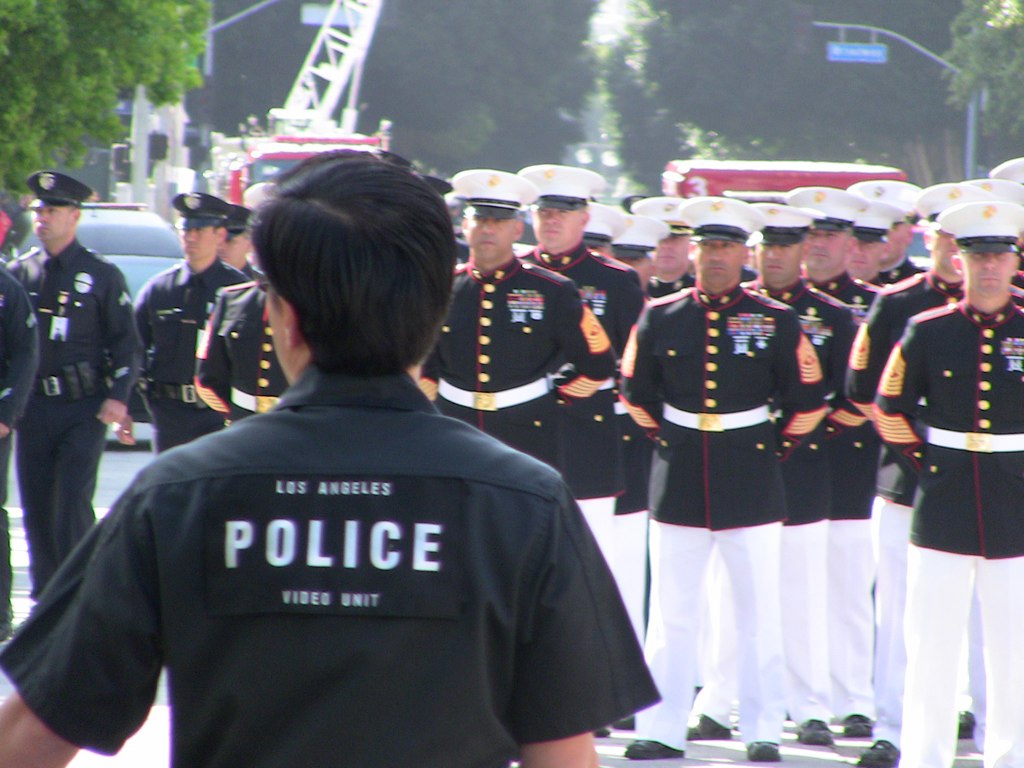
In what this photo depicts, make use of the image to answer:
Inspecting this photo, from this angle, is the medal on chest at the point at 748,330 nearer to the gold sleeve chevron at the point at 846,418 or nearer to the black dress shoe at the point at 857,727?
the gold sleeve chevron at the point at 846,418

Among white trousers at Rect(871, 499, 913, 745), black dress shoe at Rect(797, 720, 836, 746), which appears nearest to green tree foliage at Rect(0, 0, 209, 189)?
white trousers at Rect(871, 499, 913, 745)

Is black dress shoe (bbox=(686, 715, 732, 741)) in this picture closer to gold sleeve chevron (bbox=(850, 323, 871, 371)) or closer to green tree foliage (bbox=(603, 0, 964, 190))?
gold sleeve chevron (bbox=(850, 323, 871, 371))

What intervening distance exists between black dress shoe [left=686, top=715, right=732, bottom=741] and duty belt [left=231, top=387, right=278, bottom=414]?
7.39ft

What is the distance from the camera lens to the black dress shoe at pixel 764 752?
6488mm

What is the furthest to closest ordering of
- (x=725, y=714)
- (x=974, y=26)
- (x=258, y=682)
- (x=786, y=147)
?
(x=786, y=147)
(x=974, y=26)
(x=725, y=714)
(x=258, y=682)

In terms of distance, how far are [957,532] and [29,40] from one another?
12.4 metres

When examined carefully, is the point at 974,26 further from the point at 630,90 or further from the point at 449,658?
the point at 449,658

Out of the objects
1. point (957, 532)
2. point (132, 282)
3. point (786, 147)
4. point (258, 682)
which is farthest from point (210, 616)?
point (786, 147)

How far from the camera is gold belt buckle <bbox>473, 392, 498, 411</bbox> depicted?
7.14 metres

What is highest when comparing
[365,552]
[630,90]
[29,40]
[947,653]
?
[630,90]

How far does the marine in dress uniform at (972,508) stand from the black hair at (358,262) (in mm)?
4171

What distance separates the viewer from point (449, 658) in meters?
1.98

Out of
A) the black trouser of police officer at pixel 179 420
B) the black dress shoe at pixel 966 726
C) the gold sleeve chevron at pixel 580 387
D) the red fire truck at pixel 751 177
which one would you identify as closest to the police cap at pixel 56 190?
the black trouser of police officer at pixel 179 420

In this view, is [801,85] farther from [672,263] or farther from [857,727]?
[857,727]
